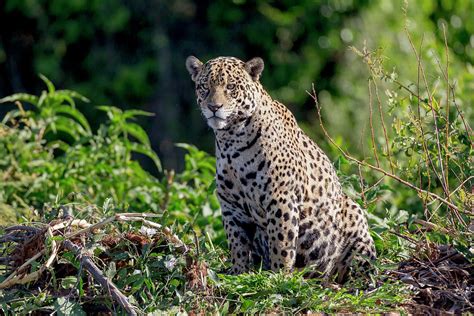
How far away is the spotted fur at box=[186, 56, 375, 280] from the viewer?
8.61 metres

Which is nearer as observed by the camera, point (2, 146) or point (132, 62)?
point (2, 146)

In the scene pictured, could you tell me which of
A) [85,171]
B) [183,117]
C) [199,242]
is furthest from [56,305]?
[183,117]

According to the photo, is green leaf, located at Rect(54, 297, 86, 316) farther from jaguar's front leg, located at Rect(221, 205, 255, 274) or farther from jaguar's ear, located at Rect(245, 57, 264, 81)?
jaguar's ear, located at Rect(245, 57, 264, 81)

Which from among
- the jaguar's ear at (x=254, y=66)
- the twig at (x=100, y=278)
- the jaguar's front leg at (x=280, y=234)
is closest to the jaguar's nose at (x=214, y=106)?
the jaguar's ear at (x=254, y=66)

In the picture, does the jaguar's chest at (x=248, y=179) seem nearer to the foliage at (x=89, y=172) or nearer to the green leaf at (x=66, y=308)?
the green leaf at (x=66, y=308)

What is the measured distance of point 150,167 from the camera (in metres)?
17.2

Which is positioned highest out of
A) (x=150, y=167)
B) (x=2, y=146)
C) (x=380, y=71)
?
(x=380, y=71)

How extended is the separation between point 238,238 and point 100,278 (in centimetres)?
185

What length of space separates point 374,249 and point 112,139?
3.83 metres

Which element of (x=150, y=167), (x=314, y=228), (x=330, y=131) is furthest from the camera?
(x=150, y=167)

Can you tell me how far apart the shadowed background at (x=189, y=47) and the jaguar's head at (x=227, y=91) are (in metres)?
7.58

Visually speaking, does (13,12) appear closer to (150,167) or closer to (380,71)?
(150,167)

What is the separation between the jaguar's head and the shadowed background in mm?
7580

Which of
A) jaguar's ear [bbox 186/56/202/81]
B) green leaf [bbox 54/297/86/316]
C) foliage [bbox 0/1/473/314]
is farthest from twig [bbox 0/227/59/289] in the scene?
jaguar's ear [bbox 186/56/202/81]
